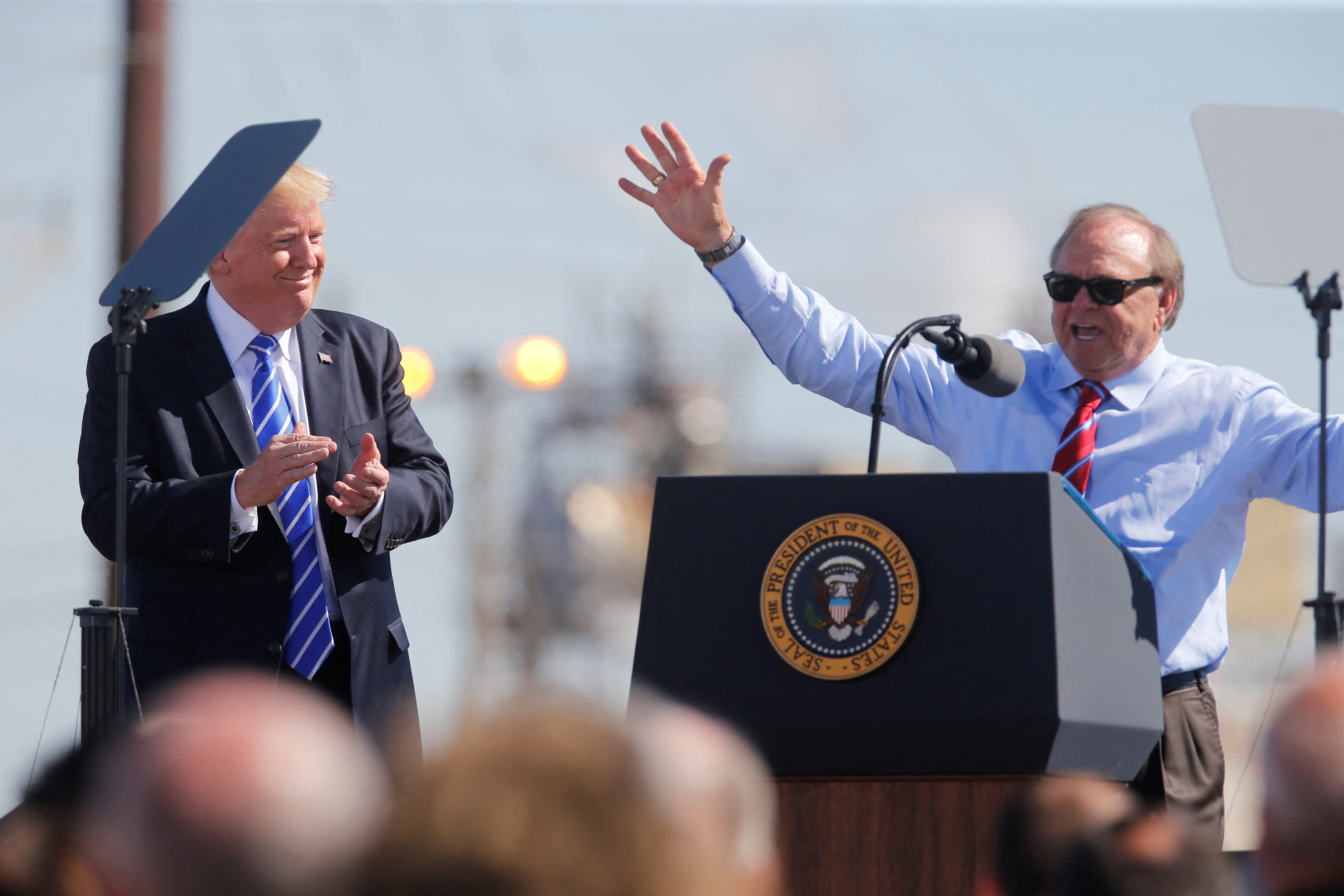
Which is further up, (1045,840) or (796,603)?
(796,603)

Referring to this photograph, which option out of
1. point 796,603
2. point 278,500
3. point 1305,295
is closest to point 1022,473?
point 796,603

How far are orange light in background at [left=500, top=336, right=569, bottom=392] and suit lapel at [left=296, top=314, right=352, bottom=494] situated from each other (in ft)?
20.5

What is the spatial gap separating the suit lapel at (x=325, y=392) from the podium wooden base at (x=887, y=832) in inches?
54.5

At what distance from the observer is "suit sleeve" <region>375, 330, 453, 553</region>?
328 cm

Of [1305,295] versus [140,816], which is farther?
[1305,295]

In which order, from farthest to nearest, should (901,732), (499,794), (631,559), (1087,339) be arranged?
(631,559) → (1087,339) → (901,732) → (499,794)

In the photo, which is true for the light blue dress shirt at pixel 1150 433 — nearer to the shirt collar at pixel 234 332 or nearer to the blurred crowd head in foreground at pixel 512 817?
the shirt collar at pixel 234 332

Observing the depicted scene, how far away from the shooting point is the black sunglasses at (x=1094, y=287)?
3648 mm

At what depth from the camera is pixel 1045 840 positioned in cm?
156

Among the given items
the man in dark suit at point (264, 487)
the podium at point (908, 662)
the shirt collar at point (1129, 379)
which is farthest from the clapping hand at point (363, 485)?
the shirt collar at point (1129, 379)

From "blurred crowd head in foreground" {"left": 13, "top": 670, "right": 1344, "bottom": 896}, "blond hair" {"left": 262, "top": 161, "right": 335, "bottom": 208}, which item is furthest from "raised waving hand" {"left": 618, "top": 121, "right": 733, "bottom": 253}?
"blurred crowd head in foreground" {"left": 13, "top": 670, "right": 1344, "bottom": 896}

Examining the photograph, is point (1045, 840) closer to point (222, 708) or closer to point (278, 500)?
point (222, 708)

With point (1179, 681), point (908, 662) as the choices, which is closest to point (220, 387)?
point (908, 662)

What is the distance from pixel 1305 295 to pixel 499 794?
2.56 meters
